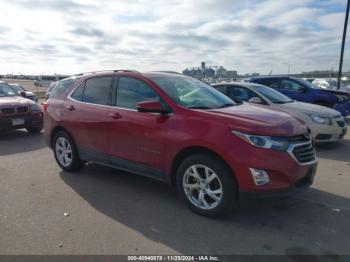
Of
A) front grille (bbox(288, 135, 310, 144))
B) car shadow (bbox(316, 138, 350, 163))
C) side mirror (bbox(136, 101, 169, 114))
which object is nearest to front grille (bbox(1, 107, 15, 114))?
side mirror (bbox(136, 101, 169, 114))

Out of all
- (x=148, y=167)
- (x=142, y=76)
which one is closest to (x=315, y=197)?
(x=148, y=167)

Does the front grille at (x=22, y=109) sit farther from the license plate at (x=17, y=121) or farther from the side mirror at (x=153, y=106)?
the side mirror at (x=153, y=106)

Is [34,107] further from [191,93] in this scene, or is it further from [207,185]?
[207,185]

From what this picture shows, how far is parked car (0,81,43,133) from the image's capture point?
9.47m

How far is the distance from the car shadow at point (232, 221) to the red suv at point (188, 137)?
0.31m

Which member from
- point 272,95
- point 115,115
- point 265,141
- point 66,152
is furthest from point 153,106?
point 272,95

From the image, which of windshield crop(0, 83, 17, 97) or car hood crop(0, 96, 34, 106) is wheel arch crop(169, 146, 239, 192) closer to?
car hood crop(0, 96, 34, 106)

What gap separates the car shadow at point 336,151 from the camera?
24.4 ft

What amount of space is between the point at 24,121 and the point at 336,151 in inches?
325

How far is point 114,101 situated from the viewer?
5.23 metres

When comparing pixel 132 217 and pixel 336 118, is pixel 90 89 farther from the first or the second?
pixel 336 118

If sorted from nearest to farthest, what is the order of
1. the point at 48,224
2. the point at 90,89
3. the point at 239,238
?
1. the point at 239,238
2. the point at 48,224
3. the point at 90,89

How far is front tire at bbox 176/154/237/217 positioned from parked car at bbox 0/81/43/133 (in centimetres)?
691

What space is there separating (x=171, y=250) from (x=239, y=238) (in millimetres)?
768
